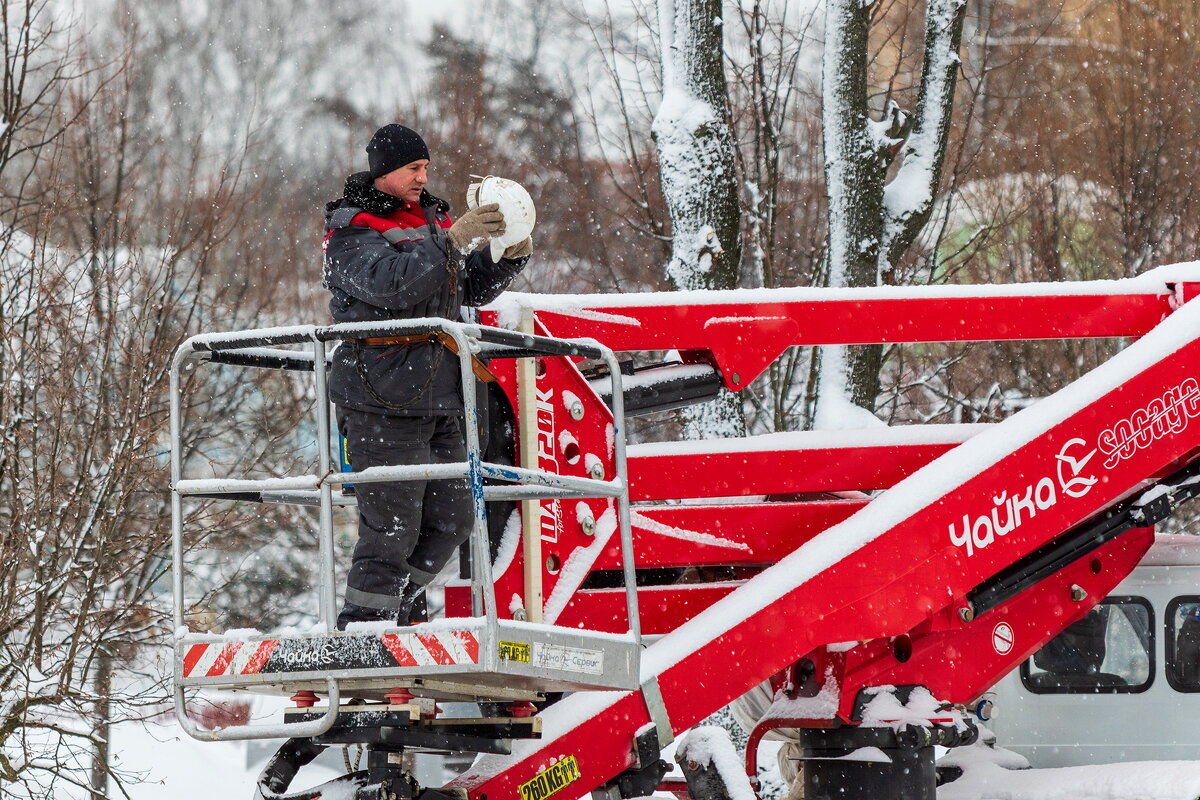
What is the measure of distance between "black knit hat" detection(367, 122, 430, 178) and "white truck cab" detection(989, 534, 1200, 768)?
382 cm

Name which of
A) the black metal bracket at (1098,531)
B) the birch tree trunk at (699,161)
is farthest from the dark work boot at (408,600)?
the birch tree trunk at (699,161)

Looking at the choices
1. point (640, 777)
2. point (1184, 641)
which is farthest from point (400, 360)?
point (1184, 641)

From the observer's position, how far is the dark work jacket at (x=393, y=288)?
13.2 ft

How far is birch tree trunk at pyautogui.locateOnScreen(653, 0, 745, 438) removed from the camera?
447 inches

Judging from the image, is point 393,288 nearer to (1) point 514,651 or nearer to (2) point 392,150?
(2) point 392,150

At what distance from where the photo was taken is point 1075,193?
16.3 m

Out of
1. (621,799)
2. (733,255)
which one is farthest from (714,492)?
(733,255)

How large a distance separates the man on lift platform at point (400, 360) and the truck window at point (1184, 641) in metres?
3.58

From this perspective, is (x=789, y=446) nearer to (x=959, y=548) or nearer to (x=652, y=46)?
(x=959, y=548)

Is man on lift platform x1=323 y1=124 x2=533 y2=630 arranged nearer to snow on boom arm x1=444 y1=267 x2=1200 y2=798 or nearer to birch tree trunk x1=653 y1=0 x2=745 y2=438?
snow on boom arm x1=444 y1=267 x2=1200 y2=798

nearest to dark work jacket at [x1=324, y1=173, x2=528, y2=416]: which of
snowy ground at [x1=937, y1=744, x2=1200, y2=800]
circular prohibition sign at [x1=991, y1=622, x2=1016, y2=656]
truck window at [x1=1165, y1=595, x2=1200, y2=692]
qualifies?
circular prohibition sign at [x1=991, y1=622, x2=1016, y2=656]

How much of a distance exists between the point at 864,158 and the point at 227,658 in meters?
9.13

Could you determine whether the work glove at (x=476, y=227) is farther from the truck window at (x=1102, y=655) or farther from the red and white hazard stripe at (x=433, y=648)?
the truck window at (x=1102, y=655)

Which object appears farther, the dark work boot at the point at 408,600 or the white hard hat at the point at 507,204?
the dark work boot at the point at 408,600
